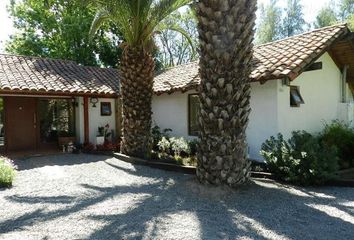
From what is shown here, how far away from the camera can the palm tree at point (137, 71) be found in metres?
11.8

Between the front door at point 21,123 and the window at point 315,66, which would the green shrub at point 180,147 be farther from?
the front door at point 21,123

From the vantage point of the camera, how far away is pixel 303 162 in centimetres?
809

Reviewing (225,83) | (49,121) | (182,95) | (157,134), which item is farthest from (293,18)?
(225,83)

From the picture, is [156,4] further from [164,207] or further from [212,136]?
[164,207]

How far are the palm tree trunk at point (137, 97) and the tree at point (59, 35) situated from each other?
19.0m

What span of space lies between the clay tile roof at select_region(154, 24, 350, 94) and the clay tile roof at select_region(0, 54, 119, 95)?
12.4ft

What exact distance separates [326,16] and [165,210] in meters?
32.4

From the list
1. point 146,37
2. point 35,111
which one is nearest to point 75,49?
point 35,111

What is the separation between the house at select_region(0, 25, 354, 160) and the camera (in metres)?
10.7

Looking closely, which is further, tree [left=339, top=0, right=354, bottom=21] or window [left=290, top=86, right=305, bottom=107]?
tree [left=339, top=0, right=354, bottom=21]

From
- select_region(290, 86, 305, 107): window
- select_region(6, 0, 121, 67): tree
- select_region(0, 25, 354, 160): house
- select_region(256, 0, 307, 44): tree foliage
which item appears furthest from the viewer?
select_region(256, 0, 307, 44): tree foliage

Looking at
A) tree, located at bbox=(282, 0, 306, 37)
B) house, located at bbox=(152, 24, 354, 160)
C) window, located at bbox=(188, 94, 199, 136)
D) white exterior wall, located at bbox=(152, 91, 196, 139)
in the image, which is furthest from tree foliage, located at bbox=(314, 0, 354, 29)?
window, located at bbox=(188, 94, 199, 136)

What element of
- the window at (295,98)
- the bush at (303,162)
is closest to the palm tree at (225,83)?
the bush at (303,162)

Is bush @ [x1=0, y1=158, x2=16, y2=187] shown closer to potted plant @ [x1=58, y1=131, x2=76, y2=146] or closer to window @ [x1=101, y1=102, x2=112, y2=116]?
potted plant @ [x1=58, y1=131, x2=76, y2=146]
